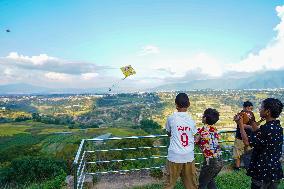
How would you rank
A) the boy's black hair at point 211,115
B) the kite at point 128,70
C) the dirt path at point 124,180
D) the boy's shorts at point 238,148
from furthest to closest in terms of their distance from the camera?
the kite at point 128,70, the dirt path at point 124,180, the boy's shorts at point 238,148, the boy's black hair at point 211,115

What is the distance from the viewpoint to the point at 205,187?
6.50 m

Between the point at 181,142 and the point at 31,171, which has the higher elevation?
the point at 181,142

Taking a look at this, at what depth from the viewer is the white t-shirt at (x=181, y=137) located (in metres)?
5.85

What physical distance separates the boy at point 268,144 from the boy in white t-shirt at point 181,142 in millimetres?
992

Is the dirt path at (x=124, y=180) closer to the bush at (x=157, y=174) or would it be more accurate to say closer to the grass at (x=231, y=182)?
the bush at (x=157, y=174)

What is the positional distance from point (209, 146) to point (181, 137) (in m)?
0.79

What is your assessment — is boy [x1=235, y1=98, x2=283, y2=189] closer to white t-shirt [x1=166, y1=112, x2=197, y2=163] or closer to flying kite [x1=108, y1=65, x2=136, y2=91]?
white t-shirt [x1=166, y1=112, x2=197, y2=163]

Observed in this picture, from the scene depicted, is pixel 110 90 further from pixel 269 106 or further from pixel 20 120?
pixel 20 120

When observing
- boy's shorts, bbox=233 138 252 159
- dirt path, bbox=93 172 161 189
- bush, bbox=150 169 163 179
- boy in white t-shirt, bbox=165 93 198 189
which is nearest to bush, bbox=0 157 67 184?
dirt path, bbox=93 172 161 189

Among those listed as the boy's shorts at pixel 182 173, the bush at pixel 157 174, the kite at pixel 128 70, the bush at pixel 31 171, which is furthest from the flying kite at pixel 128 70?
the bush at pixel 31 171

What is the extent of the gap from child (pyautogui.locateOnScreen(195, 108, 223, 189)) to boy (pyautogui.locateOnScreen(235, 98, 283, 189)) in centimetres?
92

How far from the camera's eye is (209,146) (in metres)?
6.38

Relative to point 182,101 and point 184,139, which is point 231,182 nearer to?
point 184,139

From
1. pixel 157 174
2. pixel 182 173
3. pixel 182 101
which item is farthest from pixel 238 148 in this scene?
pixel 182 101
